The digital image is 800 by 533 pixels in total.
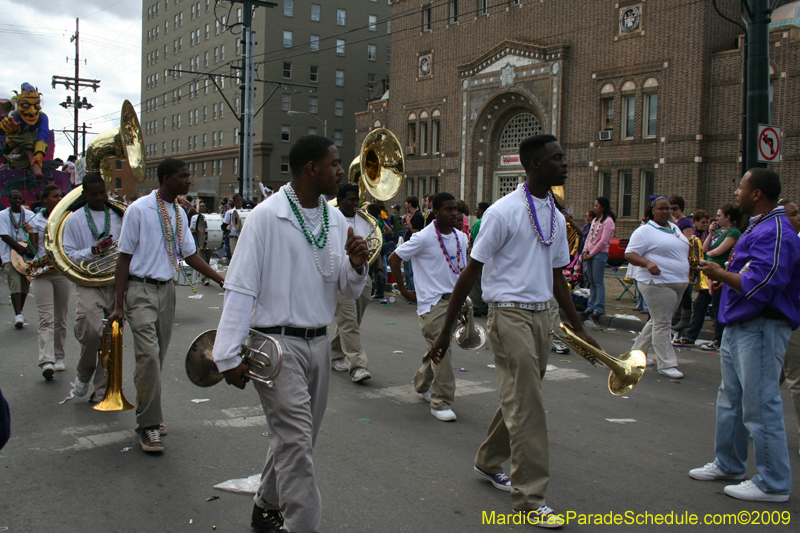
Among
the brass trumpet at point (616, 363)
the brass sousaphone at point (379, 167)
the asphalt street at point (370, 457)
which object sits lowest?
the asphalt street at point (370, 457)

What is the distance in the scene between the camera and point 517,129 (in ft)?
111

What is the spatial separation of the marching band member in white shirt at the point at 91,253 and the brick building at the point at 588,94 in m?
24.7

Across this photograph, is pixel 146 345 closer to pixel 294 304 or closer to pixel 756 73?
pixel 294 304

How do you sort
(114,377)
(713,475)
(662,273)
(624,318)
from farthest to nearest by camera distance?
(624,318) → (662,273) → (114,377) → (713,475)

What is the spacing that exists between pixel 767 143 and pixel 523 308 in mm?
7550

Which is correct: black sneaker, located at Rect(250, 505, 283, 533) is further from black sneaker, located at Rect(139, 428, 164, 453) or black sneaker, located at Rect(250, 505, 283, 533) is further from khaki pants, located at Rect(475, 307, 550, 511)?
black sneaker, located at Rect(139, 428, 164, 453)

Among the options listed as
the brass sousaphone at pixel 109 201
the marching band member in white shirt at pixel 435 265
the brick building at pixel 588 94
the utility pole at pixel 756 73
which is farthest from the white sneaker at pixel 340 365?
the brick building at pixel 588 94

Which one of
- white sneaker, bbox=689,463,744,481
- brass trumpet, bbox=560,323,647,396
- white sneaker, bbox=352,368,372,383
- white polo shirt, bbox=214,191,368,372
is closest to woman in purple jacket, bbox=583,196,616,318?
white sneaker, bbox=352,368,372,383

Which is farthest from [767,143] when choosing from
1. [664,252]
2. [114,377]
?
[114,377]

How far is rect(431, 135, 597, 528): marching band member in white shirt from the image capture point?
3705 mm

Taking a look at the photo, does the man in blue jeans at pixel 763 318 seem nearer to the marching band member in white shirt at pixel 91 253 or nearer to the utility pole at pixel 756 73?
the marching band member in white shirt at pixel 91 253

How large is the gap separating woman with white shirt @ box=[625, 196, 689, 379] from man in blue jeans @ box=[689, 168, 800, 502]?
324 cm

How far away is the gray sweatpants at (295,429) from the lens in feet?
9.59

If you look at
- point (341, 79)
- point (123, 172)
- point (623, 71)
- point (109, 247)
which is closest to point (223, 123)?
point (341, 79)
